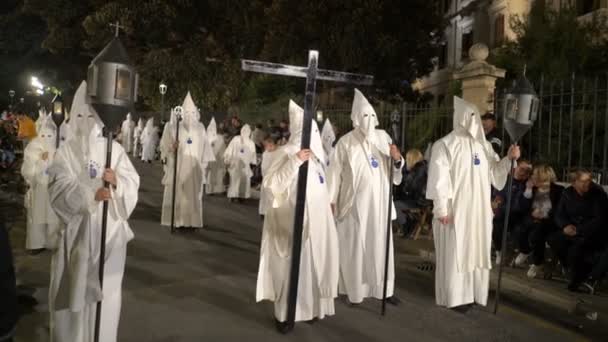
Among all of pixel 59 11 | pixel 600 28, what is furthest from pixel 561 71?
pixel 59 11

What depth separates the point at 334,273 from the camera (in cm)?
604

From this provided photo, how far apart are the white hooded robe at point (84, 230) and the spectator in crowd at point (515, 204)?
18.2ft

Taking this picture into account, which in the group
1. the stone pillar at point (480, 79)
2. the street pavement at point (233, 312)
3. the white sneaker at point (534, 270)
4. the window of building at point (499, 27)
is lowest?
the street pavement at point (233, 312)

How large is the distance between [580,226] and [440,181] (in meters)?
2.09

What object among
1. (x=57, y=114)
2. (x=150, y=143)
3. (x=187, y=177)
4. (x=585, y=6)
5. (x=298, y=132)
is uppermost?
(x=585, y=6)

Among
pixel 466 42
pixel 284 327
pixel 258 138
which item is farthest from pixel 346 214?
pixel 466 42

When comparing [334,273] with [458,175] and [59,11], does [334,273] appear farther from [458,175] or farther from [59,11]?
[59,11]

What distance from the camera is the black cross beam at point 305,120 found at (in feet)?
17.9

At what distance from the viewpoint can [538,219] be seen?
8258 millimetres

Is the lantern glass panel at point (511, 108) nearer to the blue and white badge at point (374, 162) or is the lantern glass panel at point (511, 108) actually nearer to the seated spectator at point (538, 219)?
the blue and white badge at point (374, 162)

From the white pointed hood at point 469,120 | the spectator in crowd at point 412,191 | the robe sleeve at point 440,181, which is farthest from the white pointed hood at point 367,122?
the spectator in crowd at point 412,191

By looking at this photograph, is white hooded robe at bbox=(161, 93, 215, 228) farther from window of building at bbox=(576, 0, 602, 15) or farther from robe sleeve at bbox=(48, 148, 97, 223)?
window of building at bbox=(576, 0, 602, 15)

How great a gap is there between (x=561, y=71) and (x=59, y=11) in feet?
80.3

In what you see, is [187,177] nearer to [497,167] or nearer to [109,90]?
[497,167]
